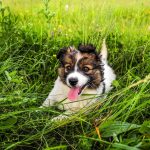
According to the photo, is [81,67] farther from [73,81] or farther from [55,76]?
[55,76]

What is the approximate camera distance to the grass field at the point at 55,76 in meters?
3.80

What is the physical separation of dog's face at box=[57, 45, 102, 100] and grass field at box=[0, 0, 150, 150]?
23cm

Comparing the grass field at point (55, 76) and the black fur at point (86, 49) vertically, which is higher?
the black fur at point (86, 49)

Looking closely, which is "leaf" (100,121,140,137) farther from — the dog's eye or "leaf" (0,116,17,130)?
the dog's eye

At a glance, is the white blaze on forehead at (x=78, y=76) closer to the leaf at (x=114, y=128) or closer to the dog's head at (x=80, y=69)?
the dog's head at (x=80, y=69)

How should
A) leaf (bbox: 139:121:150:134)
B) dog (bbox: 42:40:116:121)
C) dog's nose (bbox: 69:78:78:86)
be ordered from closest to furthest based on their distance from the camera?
leaf (bbox: 139:121:150:134) < dog's nose (bbox: 69:78:78:86) < dog (bbox: 42:40:116:121)

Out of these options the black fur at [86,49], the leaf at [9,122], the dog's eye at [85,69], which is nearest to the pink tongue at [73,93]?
the dog's eye at [85,69]

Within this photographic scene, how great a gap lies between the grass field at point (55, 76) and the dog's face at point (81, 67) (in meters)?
0.23

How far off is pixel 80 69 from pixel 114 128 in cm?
134

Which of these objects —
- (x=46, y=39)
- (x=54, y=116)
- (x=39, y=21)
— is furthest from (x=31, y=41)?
(x=54, y=116)

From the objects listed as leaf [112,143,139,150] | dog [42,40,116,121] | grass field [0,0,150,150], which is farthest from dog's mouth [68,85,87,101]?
leaf [112,143,139,150]

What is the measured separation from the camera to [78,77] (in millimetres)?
4859

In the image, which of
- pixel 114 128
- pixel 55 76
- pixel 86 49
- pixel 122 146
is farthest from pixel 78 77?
pixel 122 146

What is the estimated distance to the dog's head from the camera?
4914 mm
